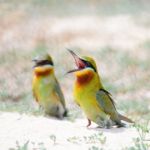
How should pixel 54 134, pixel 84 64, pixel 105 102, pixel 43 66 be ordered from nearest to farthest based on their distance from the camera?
pixel 54 134, pixel 84 64, pixel 105 102, pixel 43 66

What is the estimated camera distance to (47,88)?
8.76 meters

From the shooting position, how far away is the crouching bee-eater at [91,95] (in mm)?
7613

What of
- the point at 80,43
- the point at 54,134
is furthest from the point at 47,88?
the point at 80,43

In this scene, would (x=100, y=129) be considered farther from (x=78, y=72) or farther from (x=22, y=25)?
(x=22, y=25)

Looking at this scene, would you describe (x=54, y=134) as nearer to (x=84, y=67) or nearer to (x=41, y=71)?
(x=84, y=67)

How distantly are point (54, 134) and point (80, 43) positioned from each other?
381 inches

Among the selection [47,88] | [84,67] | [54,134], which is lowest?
[54,134]

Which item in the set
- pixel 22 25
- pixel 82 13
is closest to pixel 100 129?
pixel 22 25

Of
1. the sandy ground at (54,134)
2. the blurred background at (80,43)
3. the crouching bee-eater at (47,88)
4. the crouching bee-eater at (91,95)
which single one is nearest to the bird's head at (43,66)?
the crouching bee-eater at (47,88)

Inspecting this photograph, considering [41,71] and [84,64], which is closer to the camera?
[84,64]

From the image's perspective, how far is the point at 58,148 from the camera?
21.3ft

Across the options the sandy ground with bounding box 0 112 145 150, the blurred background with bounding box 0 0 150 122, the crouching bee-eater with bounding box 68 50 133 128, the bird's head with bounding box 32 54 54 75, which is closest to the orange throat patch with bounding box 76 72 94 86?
the crouching bee-eater with bounding box 68 50 133 128

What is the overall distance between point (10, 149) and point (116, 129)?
68.4 inches

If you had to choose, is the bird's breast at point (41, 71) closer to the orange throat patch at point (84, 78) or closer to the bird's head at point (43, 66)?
the bird's head at point (43, 66)
